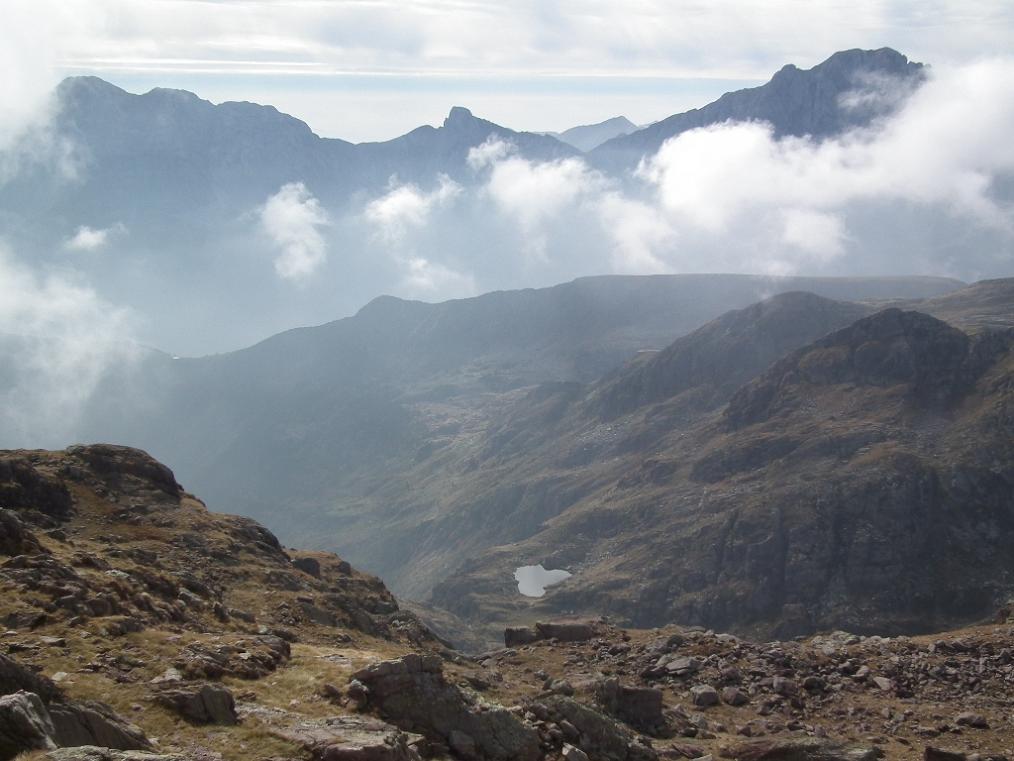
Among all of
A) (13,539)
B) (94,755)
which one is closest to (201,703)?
(94,755)

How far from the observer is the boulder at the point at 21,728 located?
25172 millimetres

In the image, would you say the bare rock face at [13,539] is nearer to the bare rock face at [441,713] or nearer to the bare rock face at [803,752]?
the bare rock face at [441,713]

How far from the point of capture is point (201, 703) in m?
34.5

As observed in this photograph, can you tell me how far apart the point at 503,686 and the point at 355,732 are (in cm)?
2108

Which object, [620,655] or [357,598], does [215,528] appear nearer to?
[357,598]

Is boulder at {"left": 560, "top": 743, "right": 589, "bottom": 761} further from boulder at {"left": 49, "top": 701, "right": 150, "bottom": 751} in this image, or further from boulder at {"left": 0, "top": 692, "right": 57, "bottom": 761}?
boulder at {"left": 0, "top": 692, "right": 57, "bottom": 761}

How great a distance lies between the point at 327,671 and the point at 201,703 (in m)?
8.28

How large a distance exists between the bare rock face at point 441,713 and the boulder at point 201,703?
653 cm

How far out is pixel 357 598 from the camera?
79.4m

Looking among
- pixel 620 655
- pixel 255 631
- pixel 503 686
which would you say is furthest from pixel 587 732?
pixel 620 655

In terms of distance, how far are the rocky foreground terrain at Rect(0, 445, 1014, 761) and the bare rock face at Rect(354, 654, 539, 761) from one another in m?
0.10

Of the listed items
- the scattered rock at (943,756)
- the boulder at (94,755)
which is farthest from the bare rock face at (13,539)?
the scattered rock at (943,756)

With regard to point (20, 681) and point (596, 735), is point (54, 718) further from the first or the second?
point (596, 735)

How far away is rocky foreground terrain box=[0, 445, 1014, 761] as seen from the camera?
33625 millimetres
